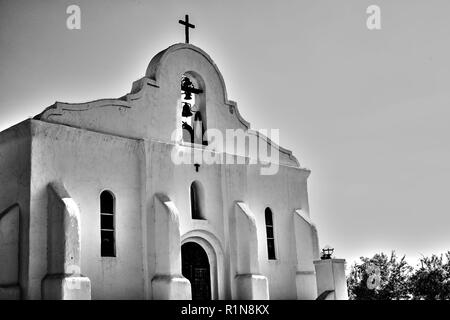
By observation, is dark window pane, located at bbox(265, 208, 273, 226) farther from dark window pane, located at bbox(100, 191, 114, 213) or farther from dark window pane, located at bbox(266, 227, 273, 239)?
dark window pane, located at bbox(100, 191, 114, 213)

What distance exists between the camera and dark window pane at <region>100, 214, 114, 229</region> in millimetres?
16375

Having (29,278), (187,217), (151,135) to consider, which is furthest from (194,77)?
(29,278)

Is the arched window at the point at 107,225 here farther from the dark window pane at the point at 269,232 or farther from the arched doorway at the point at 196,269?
the dark window pane at the point at 269,232

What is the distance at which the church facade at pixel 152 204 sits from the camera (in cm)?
1507

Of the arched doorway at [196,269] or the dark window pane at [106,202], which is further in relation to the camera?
the arched doorway at [196,269]

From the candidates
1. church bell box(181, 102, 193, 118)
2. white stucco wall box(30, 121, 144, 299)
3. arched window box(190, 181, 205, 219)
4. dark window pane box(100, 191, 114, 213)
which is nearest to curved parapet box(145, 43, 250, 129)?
church bell box(181, 102, 193, 118)

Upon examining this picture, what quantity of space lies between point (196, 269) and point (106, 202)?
3.56m

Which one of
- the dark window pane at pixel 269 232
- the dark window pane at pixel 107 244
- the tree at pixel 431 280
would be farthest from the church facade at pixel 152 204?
the tree at pixel 431 280

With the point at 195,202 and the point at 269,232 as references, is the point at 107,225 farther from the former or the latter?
the point at 269,232

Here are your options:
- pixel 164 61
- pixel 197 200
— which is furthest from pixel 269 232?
pixel 164 61

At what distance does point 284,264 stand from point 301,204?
2.45m

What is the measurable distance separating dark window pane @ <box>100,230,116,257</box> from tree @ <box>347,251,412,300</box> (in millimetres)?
24910

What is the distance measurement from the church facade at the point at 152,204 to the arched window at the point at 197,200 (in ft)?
0.10
